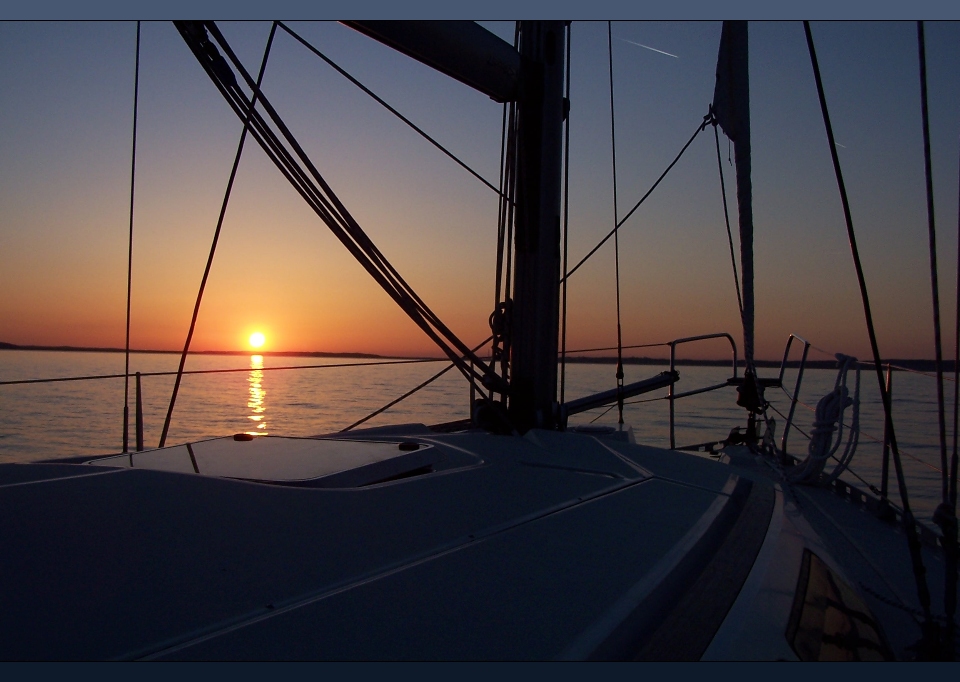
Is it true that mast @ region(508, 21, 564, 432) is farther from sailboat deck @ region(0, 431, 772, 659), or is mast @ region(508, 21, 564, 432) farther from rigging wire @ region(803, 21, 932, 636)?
rigging wire @ region(803, 21, 932, 636)

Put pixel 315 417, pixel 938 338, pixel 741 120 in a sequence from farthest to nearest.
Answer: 1. pixel 315 417
2. pixel 741 120
3. pixel 938 338

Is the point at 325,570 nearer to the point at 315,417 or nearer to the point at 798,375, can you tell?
the point at 798,375

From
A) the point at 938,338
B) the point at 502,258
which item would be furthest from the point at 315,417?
the point at 938,338

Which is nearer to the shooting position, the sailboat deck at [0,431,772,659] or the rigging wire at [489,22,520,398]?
the sailboat deck at [0,431,772,659]

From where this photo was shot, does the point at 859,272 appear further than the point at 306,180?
No

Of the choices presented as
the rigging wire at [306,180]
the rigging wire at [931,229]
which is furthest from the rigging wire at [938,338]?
the rigging wire at [306,180]

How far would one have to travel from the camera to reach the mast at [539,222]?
3.04m

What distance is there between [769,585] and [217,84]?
84.6 inches

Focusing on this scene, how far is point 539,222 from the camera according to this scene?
3105mm

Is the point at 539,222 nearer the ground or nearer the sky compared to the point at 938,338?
nearer the sky

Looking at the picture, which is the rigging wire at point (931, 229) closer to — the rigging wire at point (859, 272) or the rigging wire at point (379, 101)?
the rigging wire at point (859, 272)

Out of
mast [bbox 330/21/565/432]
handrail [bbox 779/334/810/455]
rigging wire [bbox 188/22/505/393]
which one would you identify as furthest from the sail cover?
rigging wire [bbox 188/22/505/393]

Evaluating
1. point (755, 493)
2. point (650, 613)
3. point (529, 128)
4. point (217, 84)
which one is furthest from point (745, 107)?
point (650, 613)

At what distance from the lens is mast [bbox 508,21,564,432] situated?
3.04m
